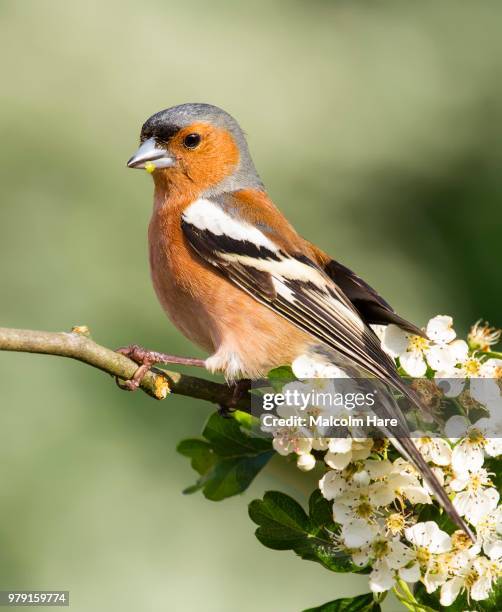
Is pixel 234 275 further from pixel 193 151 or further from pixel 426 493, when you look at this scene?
pixel 426 493

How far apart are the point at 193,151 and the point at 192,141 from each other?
31 millimetres

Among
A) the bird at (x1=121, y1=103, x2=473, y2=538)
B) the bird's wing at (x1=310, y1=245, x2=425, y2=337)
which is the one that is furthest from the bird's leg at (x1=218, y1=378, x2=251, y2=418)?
the bird's wing at (x1=310, y1=245, x2=425, y2=337)

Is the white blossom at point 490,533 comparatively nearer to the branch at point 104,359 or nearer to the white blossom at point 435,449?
the white blossom at point 435,449

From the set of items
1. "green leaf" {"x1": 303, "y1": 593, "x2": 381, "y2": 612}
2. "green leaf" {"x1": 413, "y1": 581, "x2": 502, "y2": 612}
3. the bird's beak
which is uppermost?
the bird's beak

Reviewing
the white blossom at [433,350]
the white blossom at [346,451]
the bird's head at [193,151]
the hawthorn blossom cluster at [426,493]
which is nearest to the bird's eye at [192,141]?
the bird's head at [193,151]

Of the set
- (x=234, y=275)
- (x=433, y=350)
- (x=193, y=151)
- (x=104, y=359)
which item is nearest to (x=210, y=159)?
(x=193, y=151)

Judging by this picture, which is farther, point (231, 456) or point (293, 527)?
point (231, 456)

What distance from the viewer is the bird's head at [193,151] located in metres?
2.67

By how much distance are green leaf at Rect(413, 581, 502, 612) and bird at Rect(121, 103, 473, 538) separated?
0.68 metres

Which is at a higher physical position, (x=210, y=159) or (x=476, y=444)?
(x=210, y=159)

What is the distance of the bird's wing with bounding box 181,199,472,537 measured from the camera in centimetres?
228

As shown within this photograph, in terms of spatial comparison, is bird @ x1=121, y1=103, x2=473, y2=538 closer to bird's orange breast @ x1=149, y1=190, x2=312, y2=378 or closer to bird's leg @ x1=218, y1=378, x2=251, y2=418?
bird's orange breast @ x1=149, y1=190, x2=312, y2=378

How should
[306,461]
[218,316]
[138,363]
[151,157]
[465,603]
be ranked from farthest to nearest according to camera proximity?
1. [151,157]
2. [218,316]
3. [138,363]
4. [306,461]
5. [465,603]

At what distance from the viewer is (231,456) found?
68.8 inches
